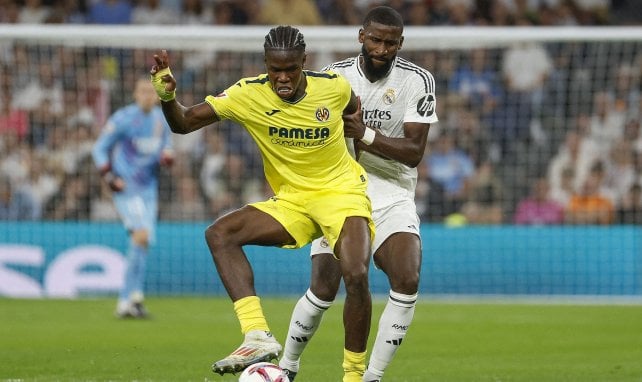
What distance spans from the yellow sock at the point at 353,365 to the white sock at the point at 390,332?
0.18 metres

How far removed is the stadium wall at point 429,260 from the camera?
54.2ft

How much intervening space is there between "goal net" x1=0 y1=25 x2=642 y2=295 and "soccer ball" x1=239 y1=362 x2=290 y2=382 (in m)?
9.50

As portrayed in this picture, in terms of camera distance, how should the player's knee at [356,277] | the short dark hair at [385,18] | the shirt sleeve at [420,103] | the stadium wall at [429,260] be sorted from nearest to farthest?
the player's knee at [356,277] < the short dark hair at [385,18] < the shirt sleeve at [420,103] < the stadium wall at [429,260]

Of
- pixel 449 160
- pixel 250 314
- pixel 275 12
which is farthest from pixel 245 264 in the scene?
pixel 275 12

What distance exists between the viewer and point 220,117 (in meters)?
7.84

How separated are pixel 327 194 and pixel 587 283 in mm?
9452

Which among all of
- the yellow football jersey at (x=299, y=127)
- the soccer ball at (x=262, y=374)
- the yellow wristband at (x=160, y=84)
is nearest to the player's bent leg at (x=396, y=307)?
the yellow football jersey at (x=299, y=127)

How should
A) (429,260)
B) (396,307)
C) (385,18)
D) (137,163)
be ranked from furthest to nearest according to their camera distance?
1. (429,260)
2. (137,163)
3. (385,18)
4. (396,307)

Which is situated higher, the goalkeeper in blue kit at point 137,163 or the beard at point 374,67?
the beard at point 374,67

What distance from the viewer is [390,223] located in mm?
8516

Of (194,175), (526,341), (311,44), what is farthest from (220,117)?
(194,175)

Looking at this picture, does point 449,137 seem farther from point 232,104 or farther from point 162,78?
point 162,78

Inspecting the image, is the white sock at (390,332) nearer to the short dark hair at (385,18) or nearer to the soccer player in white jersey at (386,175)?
the soccer player in white jersey at (386,175)

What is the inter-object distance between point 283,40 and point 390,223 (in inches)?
63.6
